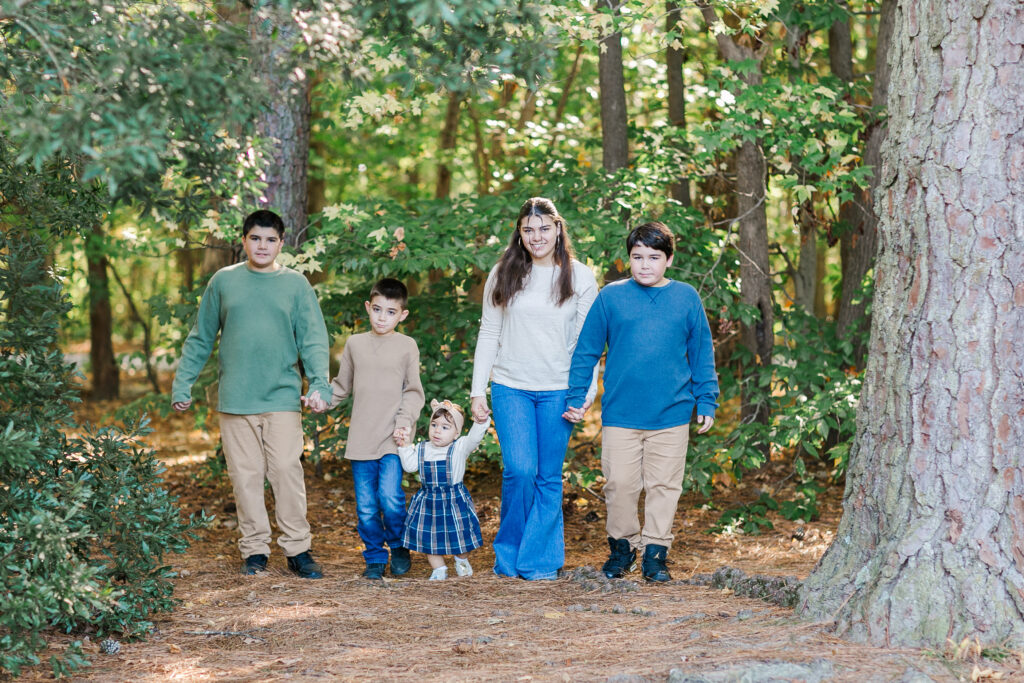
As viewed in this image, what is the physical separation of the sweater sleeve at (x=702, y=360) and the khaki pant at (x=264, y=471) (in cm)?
219

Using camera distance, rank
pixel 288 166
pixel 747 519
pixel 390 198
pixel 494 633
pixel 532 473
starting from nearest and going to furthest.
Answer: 1. pixel 494 633
2. pixel 532 473
3. pixel 747 519
4. pixel 288 166
5. pixel 390 198

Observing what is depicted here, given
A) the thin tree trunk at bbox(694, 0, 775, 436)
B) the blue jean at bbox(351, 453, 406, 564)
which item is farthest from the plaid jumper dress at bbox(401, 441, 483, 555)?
the thin tree trunk at bbox(694, 0, 775, 436)

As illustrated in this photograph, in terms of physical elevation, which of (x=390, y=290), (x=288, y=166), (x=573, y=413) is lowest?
(x=573, y=413)

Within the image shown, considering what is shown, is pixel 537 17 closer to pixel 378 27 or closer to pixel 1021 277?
pixel 378 27

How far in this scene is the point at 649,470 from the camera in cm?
495

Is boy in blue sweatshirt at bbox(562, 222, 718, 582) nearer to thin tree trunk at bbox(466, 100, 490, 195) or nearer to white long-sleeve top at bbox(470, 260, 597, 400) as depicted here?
white long-sleeve top at bbox(470, 260, 597, 400)

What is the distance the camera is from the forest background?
9.90ft

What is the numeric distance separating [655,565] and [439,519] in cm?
117

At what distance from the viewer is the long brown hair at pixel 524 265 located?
4.99 metres

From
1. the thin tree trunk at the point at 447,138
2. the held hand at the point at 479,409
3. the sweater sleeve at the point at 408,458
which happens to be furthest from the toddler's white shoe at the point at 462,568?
the thin tree trunk at the point at 447,138

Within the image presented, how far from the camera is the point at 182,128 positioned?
3.11 m

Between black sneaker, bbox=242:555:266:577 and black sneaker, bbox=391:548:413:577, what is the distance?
2.37 ft

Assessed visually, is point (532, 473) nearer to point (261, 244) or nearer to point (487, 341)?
point (487, 341)

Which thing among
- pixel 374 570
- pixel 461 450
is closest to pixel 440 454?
pixel 461 450
